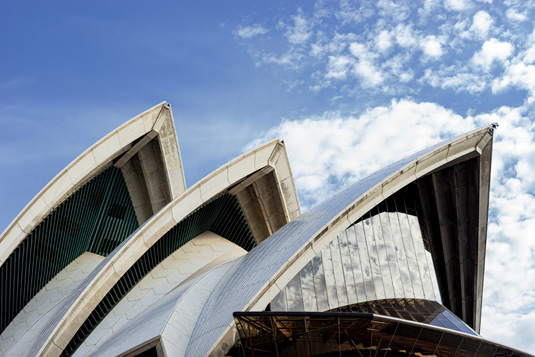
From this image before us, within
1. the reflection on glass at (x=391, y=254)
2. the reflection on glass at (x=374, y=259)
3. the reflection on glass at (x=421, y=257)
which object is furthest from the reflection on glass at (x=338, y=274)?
the reflection on glass at (x=421, y=257)

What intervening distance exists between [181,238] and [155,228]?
5958 mm

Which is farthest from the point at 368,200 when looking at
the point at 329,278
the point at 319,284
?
the point at 319,284

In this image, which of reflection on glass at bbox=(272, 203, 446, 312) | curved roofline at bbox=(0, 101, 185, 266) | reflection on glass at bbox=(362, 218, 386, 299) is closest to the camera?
reflection on glass at bbox=(272, 203, 446, 312)

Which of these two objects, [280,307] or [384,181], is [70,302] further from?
[384,181]

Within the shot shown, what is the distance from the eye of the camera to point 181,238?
28.4 m

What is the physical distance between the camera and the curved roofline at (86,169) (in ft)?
71.3

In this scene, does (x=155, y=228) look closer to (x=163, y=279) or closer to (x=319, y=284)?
(x=163, y=279)

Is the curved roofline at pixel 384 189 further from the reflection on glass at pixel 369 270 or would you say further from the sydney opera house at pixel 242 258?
the reflection on glass at pixel 369 270

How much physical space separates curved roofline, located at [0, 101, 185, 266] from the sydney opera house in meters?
0.06

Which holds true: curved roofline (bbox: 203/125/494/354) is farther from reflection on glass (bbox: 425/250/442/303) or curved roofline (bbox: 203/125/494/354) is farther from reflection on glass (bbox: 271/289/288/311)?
reflection on glass (bbox: 425/250/442/303)

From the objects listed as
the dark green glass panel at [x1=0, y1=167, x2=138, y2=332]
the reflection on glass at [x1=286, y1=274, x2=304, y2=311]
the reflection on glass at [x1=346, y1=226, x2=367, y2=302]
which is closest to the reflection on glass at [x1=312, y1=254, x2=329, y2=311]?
the reflection on glass at [x1=286, y1=274, x2=304, y2=311]

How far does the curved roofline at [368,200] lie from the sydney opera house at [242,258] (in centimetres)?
6

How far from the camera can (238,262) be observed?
24.0m

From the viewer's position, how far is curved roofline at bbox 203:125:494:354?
719 inches
